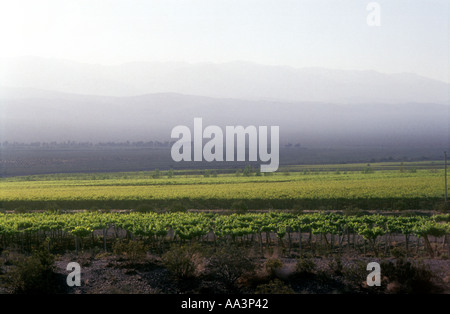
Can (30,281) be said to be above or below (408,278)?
below

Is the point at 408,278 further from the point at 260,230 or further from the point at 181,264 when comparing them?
the point at 260,230

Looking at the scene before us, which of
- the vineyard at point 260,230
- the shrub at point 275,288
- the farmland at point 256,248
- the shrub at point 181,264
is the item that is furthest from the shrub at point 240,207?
the shrub at point 275,288

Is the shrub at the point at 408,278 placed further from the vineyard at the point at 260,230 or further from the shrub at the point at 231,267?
the vineyard at the point at 260,230

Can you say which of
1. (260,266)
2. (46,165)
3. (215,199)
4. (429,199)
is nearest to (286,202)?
(215,199)

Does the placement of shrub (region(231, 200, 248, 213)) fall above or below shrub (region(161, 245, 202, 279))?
below

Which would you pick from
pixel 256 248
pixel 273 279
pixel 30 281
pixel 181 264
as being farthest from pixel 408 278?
pixel 30 281

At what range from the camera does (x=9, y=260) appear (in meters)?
17.0

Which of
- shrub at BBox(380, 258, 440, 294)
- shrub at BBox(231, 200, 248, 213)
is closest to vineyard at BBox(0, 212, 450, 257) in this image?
shrub at BBox(380, 258, 440, 294)

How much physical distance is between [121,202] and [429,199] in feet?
82.8

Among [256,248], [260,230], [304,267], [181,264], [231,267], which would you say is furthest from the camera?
[260,230]

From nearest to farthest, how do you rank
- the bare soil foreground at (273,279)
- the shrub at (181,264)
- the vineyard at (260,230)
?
the bare soil foreground at (273,279), the shrub at (181,264), the vineyard at (260,230)

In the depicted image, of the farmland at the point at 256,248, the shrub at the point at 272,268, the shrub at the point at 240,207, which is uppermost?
the shrub at the point at 272,268

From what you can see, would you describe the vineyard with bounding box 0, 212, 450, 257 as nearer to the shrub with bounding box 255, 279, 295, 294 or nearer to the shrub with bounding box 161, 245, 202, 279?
the shrub with bounding box 161, 245, 202, 279
